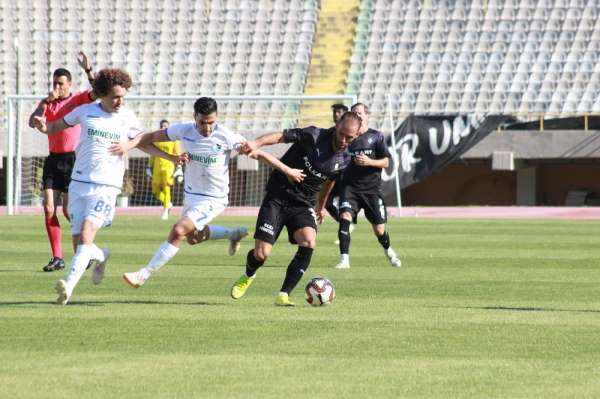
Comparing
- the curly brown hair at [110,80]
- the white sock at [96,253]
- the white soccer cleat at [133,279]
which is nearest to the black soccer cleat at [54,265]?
the white sock at [96,253]

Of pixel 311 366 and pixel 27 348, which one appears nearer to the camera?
pixel 311 366

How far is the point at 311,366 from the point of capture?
25.0ft

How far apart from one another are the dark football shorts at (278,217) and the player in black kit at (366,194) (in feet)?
14.2

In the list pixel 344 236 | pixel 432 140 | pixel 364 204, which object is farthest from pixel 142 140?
pixel 432 140

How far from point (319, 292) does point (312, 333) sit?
5.97ft

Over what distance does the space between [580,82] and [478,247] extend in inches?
718

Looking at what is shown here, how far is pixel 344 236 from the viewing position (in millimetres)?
15898

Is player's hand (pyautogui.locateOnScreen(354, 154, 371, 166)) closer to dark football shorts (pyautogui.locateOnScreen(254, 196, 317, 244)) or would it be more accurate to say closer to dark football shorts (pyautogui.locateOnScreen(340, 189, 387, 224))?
dark football shorts (pyautogui.locateOnScreen(340, 189, 387, 224))

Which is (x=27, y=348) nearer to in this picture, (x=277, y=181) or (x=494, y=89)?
(x=277, y=181)

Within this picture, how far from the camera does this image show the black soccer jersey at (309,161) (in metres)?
11.2

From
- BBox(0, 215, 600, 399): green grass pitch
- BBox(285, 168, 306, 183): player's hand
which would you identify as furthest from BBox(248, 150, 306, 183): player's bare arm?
BBox(0, 215, 600, 399): green grass pitch

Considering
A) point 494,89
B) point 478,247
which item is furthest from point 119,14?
point 478,247

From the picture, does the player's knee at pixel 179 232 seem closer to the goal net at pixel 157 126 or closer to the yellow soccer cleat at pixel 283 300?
the yellow soccer cleat at pixel 283 300

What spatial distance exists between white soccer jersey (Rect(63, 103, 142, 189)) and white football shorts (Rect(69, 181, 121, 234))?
0.06 meters
